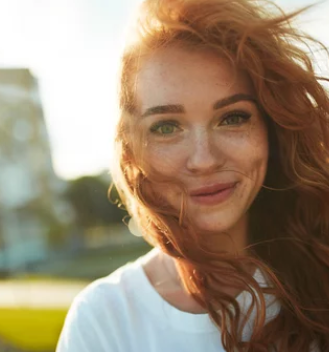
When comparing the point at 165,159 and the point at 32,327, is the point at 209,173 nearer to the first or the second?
the point at 165,159

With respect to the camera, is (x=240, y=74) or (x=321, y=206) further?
(x=321, y=206)

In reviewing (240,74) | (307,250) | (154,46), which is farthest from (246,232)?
(154,46)

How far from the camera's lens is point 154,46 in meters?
1.70

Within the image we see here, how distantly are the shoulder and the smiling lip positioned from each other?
1.34 ft

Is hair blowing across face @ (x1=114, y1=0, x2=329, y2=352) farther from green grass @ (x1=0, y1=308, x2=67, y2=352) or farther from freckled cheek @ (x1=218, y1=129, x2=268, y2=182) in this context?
green grass @ (x1=0, y1=308, x2=67, y2=352)

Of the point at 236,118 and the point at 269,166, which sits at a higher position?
the point at 236,118

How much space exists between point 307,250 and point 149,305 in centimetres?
66

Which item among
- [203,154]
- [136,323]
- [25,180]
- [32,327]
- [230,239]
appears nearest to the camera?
[203,154]

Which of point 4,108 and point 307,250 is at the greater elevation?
point 4,108

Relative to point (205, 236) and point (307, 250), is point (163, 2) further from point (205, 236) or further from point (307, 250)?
point (307, 250)

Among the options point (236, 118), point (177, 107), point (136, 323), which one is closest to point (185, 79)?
point (177, 107)

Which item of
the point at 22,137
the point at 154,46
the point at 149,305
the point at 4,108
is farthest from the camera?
the point at 22,137

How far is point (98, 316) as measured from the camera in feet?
5.89

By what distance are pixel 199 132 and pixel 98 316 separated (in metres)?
0.74
